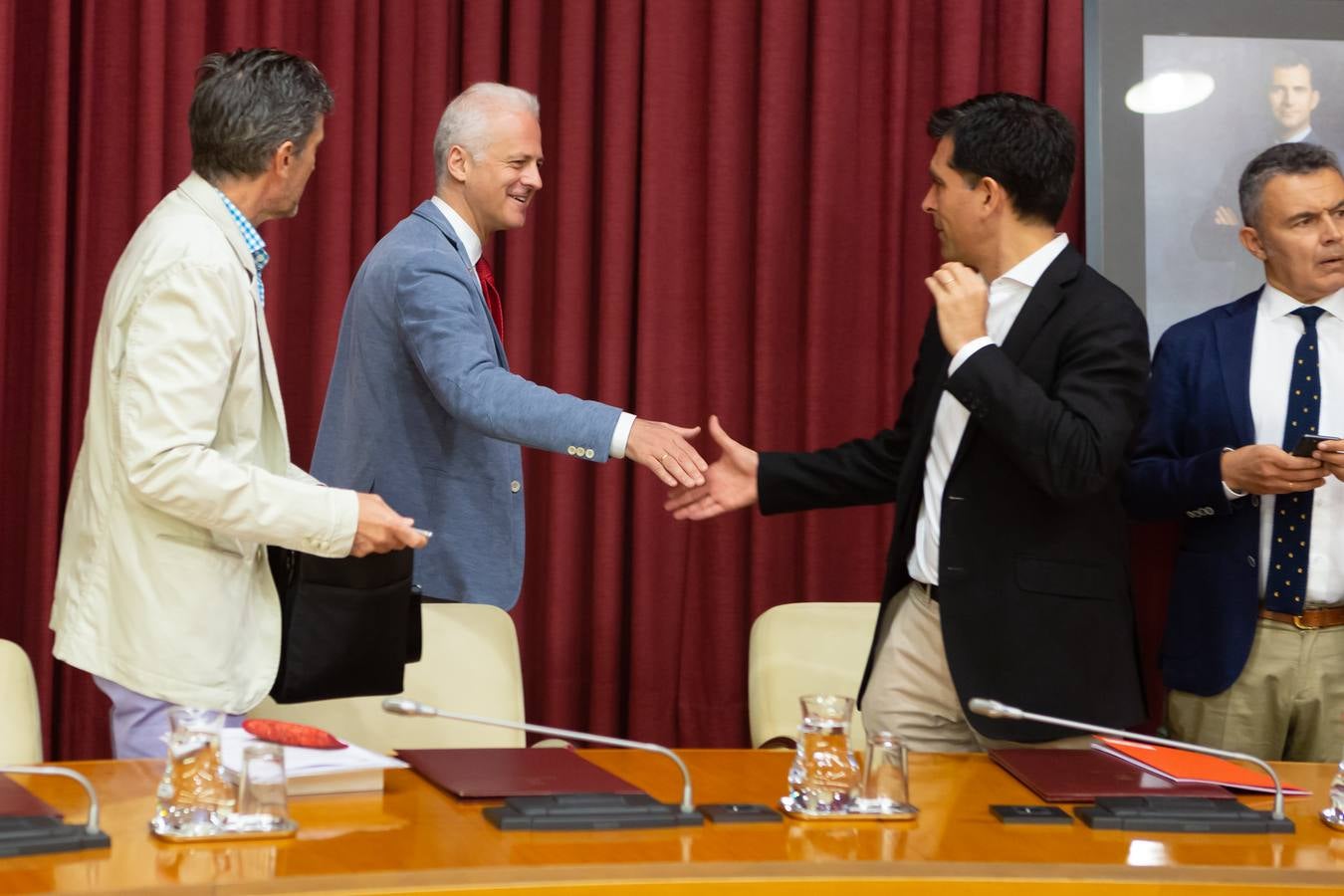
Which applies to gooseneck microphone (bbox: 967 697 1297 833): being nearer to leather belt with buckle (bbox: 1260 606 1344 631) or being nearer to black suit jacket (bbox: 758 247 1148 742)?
black suit jacket (bbox: 758 247 1148 742)

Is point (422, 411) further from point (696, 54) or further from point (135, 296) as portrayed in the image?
point (696, 54)

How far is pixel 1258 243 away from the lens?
141 inches

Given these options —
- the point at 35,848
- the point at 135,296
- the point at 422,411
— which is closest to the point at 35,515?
the point at 422,411

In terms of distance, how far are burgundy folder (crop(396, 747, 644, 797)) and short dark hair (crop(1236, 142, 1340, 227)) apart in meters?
2.18

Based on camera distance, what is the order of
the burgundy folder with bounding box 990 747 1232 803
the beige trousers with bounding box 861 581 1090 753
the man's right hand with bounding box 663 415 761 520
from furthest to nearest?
the man's right hand with bounding box 663 415 761 520
the beige trousers with bounding box 861 581 1090 753
the burgundy folder with bounding box 990 747 1232 803

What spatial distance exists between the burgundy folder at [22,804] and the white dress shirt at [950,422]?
1.51m

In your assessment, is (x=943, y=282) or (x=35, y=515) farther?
(x=35, y=515)

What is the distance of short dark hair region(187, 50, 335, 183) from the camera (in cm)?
265

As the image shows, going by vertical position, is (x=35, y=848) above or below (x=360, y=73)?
below

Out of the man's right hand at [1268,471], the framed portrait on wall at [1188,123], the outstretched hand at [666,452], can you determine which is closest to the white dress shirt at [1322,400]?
the man's right hand at [1268,471]

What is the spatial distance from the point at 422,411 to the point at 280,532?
2.61ft

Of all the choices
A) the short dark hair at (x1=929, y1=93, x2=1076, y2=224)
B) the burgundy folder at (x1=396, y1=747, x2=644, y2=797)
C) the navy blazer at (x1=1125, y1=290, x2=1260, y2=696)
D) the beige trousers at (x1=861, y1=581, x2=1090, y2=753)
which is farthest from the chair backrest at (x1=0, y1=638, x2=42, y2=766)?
the navy blazer at (x1=1125, y1=290, x2=1260, y2=696)

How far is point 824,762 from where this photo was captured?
6.70ft

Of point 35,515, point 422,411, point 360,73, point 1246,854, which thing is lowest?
point 1246,854
